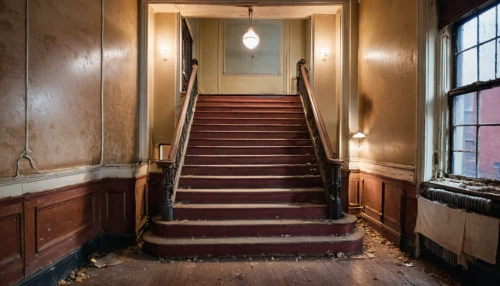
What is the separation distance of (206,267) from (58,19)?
3.27 meters

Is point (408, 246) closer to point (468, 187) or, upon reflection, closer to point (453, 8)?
point (468, 187)

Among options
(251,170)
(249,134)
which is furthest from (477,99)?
(249,134)

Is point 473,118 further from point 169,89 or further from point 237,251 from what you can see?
point 169,89

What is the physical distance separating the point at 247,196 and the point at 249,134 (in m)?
1.83

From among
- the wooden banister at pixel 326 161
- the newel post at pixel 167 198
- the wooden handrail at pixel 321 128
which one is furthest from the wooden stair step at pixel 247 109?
the newel post at pixel 167 198

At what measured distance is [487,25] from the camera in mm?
3088

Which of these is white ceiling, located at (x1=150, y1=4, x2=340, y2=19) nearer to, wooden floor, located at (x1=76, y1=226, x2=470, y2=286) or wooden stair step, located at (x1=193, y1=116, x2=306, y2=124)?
wooden stair step, located at (x1=193, y1=116, x2=306, y2=124)

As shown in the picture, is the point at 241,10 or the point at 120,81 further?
the point at 241,10

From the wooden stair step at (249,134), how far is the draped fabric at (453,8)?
3.08 metres

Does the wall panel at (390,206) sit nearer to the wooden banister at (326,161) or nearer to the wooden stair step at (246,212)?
the wooden banister at (326,161)

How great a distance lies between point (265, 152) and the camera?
5.84 metres

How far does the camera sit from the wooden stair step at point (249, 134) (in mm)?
6156

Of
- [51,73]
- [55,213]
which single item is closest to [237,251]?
[55,213]

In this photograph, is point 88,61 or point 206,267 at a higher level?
point 88,61
